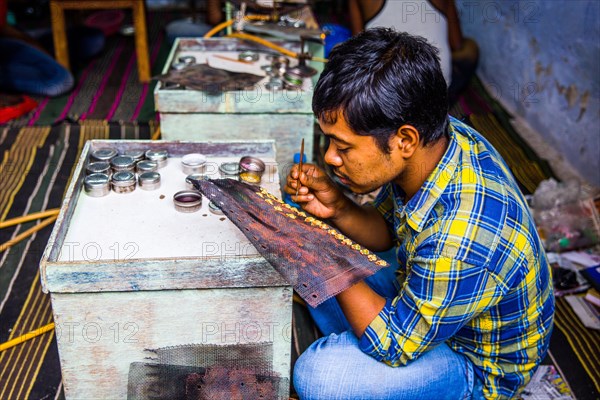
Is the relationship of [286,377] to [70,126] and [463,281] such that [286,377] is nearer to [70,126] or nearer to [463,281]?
[463,281]

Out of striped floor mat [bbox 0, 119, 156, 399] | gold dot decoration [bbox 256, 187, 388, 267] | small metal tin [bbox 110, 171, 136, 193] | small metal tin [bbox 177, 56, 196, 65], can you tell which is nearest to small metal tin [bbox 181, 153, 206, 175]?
small metal tin [bbox 110, 171, 136, 193]

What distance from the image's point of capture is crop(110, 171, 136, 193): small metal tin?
1.87 metres

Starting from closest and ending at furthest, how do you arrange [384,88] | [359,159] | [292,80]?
[384,88], [359,159], [292,80]

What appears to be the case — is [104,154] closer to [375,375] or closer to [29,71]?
[375,375]

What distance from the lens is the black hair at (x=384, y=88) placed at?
144 centimetres

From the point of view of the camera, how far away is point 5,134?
3619 millimetres

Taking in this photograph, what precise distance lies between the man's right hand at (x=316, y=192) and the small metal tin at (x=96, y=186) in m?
0.52

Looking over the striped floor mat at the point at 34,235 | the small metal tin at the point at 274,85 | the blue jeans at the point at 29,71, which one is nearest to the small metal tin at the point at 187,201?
the striped floor mat at the point at 34,235

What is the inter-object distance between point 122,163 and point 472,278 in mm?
1096

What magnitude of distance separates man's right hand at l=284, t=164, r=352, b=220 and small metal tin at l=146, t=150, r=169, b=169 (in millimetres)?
455

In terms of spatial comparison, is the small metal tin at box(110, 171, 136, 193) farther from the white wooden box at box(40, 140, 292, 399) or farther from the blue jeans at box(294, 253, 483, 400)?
the blue jeans at box(294, 253, 483, 400)

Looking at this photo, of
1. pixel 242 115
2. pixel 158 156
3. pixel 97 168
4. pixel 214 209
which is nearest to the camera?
pixel 214 209

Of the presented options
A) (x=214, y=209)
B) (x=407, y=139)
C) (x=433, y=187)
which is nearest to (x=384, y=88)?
(x=407, y=139)

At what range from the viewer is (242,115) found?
8.82 ft
